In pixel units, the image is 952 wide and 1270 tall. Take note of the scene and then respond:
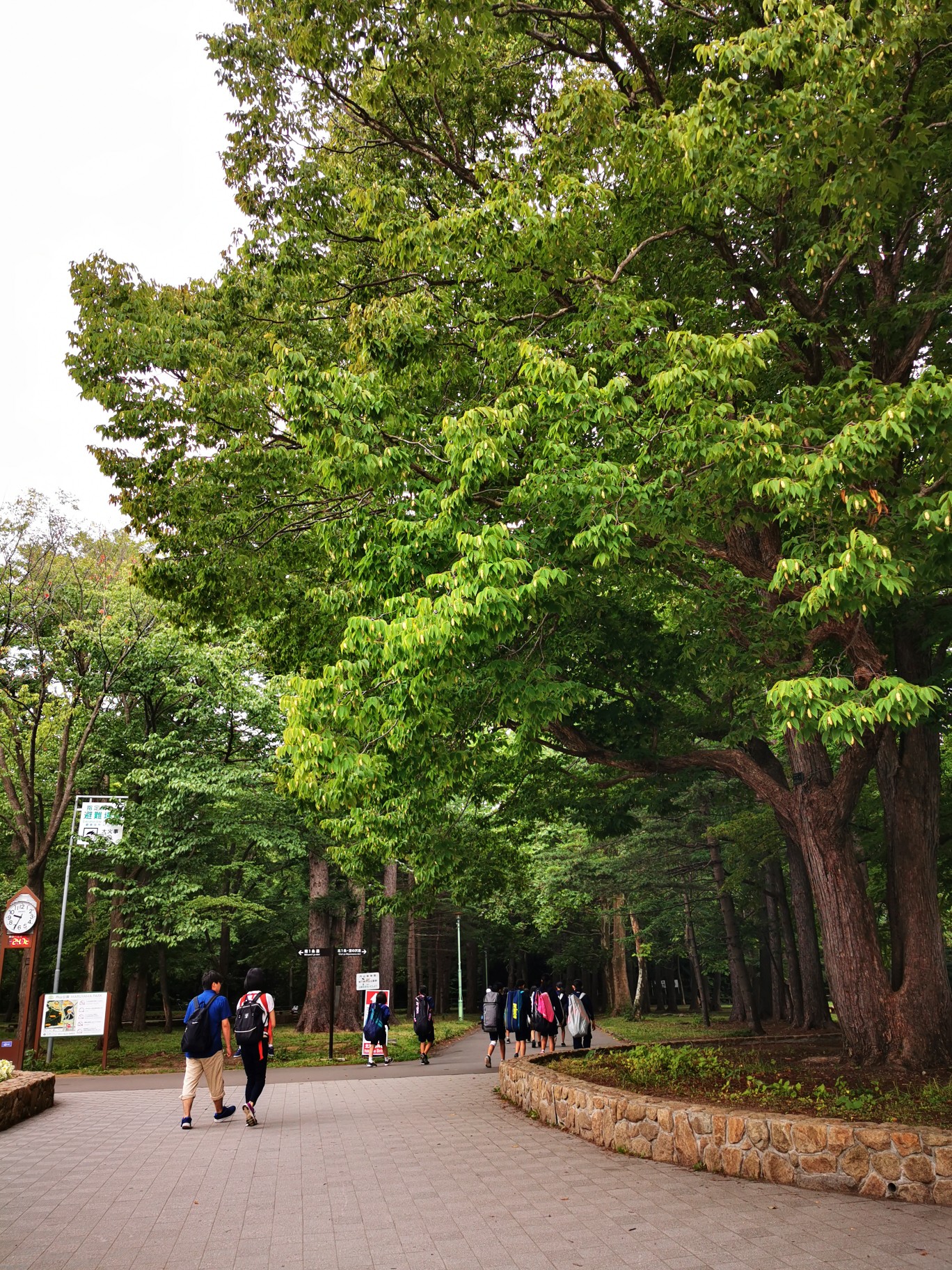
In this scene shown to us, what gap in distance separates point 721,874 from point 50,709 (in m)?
18.4

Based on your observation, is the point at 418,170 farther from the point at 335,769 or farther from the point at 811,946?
the point at 811,946

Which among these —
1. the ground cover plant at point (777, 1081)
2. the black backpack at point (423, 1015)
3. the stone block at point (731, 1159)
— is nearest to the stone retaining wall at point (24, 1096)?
the ground cover plant at point (777, 1081)

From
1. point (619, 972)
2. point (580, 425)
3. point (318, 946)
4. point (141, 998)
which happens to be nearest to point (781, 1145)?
point (580, 425)

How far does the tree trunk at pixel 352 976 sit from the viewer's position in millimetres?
24902

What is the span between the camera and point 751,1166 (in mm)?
6641

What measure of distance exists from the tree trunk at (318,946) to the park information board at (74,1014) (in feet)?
22.8

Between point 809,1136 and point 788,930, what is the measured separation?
2078 centimetres

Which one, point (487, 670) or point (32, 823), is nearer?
point (487, 670)

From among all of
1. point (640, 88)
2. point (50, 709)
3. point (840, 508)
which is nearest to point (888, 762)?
point (840, 508)

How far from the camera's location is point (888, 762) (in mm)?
11547

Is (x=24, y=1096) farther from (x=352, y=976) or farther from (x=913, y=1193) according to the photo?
(x=352, y=976)

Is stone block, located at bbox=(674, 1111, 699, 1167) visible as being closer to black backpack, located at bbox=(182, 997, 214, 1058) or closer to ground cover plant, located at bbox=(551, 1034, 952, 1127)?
ground cover plant, located at bbox=(551, 1034, 952, 1127)

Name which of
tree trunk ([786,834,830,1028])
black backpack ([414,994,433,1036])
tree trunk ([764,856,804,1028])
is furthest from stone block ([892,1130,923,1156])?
tree trunk ([764,856,804,1028])

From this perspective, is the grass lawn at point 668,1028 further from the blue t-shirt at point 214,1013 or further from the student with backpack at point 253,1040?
the blue t-shirt at point 214,1013
